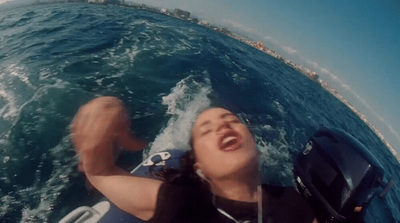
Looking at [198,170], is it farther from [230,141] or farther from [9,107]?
[9,107]

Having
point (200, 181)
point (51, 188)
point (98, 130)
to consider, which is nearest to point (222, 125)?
point (200, 181)

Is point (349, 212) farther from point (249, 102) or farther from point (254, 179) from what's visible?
point (249, 102)

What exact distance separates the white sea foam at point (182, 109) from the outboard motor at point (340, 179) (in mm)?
2846

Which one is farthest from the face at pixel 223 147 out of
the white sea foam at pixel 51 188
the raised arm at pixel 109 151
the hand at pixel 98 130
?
the white sea foam at pixel 51 188

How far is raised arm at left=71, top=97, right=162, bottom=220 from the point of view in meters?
1.53

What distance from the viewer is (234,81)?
10.7m

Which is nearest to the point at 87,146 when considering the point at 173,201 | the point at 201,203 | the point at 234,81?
the point at 173,201

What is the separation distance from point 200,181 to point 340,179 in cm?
155

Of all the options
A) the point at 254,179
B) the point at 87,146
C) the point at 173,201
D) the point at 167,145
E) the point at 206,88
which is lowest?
the point at 167,145

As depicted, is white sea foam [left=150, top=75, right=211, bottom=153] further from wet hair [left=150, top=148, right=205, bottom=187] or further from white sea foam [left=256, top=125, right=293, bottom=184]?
wet hair [left=150, top=148, right=205, bottom=187]

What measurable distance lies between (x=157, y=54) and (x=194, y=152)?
7893 mm

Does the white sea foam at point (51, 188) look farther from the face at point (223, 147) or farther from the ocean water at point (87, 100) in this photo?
the face at point (223, 147)

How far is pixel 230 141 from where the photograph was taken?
215 cm

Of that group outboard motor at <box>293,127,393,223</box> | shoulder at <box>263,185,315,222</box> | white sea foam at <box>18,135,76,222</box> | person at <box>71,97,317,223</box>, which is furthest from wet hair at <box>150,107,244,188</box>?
white sea foam at <box>18,135,76,222</box>
